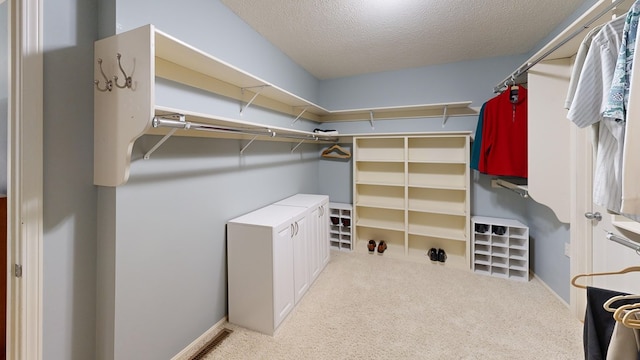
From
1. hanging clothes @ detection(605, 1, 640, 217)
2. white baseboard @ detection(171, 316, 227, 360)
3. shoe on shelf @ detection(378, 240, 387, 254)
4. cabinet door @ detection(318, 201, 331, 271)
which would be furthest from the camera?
shoe on shelf @ detection(378, 240, 387, 254)

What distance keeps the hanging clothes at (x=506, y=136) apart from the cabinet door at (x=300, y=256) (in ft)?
6.74

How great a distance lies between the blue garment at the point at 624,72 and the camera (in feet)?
2.56

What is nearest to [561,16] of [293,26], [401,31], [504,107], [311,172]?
[504,107]

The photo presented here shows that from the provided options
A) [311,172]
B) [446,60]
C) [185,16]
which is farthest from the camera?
[311,172]

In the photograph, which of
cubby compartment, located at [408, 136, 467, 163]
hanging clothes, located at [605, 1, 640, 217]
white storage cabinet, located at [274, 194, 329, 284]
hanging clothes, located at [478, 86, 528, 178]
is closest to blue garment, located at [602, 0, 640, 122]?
hanging clothes, located at [605, 1, 640, 217]

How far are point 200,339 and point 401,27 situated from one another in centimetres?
309

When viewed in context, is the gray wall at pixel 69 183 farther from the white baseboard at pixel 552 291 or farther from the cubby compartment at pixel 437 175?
the white baseboard at pixel 552 291

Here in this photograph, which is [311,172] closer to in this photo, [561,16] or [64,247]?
[64,247]

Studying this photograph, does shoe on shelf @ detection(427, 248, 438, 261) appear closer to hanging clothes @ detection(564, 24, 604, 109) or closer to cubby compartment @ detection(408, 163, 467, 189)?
cubby compartment @ detection(408, 163, 467, 189)

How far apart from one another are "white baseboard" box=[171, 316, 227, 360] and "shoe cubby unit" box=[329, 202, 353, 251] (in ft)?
6.13

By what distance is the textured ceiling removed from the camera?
1971mm

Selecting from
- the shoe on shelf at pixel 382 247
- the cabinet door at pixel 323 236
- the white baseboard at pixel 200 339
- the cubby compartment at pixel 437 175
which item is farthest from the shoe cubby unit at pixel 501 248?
the white baseboard at pixel 200 339

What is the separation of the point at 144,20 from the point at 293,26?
128cm

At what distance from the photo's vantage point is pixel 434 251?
315 centimetres
